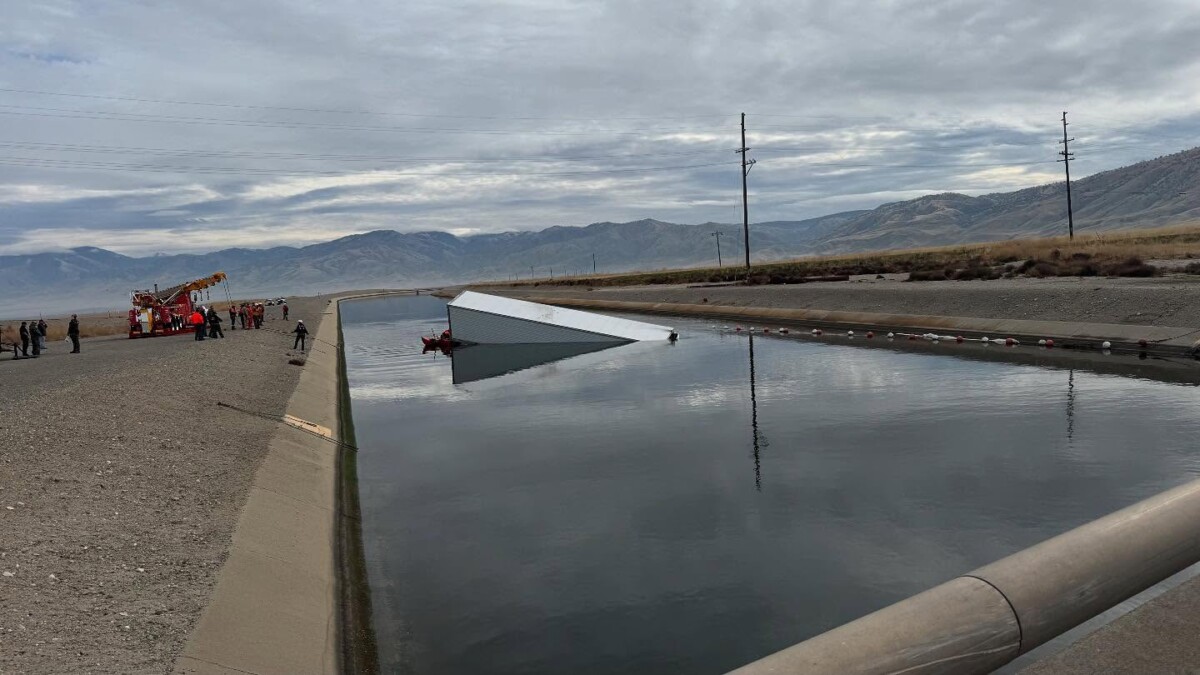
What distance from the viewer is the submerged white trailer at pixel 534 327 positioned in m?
48.8

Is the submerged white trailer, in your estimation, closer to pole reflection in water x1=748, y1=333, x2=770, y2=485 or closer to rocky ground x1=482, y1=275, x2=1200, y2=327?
rocky ground x1=482, y1=275, x2=1200, y2=327

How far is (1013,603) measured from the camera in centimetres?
649

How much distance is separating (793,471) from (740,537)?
411 centimetres

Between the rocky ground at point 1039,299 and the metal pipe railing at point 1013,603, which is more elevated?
the rocky ground at point 1039,299

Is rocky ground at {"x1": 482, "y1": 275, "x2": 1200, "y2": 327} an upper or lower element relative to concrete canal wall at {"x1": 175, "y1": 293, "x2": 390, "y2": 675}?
upper

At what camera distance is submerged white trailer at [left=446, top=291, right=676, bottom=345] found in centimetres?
4884

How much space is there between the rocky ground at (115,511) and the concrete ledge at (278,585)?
28 cm

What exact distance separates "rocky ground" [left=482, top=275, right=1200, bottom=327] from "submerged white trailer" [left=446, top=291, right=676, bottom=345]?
1335 centimetres

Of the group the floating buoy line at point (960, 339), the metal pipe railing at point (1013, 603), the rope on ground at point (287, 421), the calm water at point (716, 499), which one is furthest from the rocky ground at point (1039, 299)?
the rope on ground at point (287, 421)

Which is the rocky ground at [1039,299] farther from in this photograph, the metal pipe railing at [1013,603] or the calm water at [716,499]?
the metal pipe railing at [1013,603]

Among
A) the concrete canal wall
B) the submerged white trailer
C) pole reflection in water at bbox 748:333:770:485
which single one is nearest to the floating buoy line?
the submerged white trailer

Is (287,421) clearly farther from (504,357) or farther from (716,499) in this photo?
(504,357)

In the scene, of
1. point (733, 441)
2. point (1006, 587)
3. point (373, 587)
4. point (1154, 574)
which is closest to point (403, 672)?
point (373, 587)

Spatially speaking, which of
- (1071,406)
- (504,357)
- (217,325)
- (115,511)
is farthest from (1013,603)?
(217,325)
